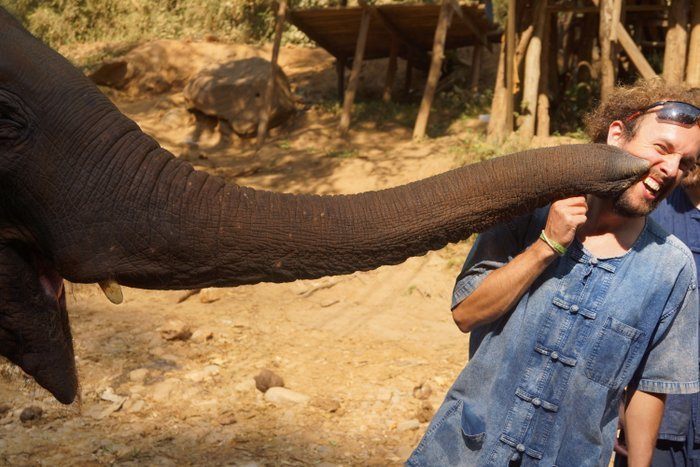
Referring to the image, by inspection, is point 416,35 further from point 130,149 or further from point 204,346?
point 130,149

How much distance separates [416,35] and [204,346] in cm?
855

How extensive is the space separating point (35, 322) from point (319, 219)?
827mm

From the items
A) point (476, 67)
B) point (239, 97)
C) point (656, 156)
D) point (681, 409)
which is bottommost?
point (239, 97)

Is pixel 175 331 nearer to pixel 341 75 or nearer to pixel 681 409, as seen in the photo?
pixel 681 409

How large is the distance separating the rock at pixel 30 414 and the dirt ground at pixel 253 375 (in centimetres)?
2

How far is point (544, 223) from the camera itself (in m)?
2.42

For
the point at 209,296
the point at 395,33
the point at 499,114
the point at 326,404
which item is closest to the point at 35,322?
the point at 326,404

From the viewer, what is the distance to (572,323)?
2.39m

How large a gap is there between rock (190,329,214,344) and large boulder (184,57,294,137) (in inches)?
272

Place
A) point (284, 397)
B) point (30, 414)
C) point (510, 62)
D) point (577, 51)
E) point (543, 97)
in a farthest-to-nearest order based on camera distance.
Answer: point (577, 51)
point (543, 97)
point (510, 62)
point (284, 397)
point (30, 414)

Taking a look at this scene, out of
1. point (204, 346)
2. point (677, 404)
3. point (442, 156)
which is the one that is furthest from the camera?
point (442, 156)

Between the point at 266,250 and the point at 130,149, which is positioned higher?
the point at 130,149


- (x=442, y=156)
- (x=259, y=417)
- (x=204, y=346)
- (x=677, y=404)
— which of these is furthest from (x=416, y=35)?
(x=677, y=404)

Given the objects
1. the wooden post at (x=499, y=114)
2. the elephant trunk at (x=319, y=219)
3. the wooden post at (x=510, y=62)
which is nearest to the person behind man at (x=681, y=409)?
the elephant trunk at (x=319, y=219)
